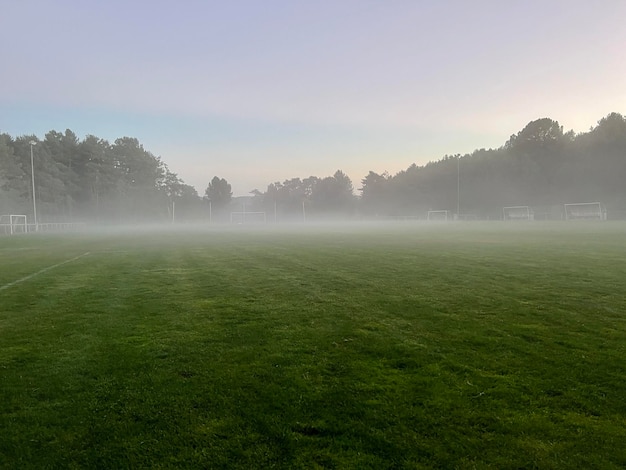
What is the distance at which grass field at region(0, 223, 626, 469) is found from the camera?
2611 millimetres

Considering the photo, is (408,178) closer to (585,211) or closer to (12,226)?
(585,211)

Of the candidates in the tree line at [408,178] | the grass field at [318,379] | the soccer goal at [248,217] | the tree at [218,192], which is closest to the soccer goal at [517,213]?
the tree line at [408,178]

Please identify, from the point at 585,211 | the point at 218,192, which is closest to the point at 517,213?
the point at 585,211

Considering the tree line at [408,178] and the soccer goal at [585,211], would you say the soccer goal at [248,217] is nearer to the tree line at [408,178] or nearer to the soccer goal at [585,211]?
the tree line at [408,178]

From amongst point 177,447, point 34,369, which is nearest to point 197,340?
point 34,369

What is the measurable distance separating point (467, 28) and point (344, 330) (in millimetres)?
24959

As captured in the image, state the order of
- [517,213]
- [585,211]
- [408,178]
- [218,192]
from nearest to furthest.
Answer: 1. [585,211]
2. [517,213]
3. [408,178]
4. [218,192]

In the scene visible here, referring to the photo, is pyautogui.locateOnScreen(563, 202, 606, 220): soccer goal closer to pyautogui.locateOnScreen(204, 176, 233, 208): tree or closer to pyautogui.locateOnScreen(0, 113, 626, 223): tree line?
pyautogui.locateOnScreen(0, 113, 626, 223): tree line

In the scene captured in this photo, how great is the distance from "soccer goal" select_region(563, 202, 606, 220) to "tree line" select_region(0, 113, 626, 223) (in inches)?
170

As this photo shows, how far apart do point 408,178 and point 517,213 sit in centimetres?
4309

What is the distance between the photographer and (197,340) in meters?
4.98

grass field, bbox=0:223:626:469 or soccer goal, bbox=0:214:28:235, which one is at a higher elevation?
soccer goal, bbox=0:214:28:235

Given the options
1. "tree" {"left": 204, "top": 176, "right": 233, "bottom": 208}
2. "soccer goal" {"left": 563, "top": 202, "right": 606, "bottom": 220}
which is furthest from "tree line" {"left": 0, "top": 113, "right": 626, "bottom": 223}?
"tree" {"left": 204, "top": 176, "right": 233, "bottom": 208}

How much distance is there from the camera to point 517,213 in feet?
222
